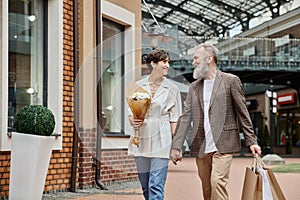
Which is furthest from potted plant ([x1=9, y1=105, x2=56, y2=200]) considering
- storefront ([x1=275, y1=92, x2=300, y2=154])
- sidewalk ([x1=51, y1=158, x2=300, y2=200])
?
storefront ([x1=275, y1=92, x2=300, y2=154])

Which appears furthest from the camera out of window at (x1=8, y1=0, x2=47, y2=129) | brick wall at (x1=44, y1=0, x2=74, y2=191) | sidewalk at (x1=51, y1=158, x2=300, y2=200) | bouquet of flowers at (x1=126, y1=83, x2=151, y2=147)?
brick wall at (x1=44, y1=0, x2=74, y2=191)

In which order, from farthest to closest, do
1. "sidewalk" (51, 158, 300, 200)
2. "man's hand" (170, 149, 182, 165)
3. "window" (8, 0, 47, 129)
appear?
"sidewalk" (51, 158, 300, 200), "window" (8, 0, 47, 129), "man's hand" (170, 149, 182, 165)

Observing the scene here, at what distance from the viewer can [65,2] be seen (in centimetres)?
1075

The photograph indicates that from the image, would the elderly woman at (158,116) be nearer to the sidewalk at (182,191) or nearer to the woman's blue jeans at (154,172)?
the woman's blue jeans at (154,172)

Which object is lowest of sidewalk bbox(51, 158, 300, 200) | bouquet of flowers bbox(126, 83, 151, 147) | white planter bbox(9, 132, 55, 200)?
sidewalk bbox(51, 158, 300, 200)

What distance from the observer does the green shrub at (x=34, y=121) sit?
7910 mm

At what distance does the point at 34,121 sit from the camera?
792 cm

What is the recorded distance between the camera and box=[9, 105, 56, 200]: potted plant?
7.78m

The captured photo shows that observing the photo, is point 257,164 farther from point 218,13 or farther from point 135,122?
point 218,13

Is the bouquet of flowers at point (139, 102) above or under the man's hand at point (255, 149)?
above

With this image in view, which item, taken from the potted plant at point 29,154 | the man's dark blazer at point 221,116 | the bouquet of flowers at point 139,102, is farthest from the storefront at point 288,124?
the bouquet of flowers at point 139,102

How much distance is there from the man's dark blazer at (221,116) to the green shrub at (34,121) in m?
2.64

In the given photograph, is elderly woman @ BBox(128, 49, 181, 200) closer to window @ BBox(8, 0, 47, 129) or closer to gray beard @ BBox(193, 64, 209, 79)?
gray beard @ BBox(193, 64, 209, 79)

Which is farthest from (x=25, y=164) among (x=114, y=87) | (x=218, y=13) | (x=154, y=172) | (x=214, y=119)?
(x=218, y=13)
